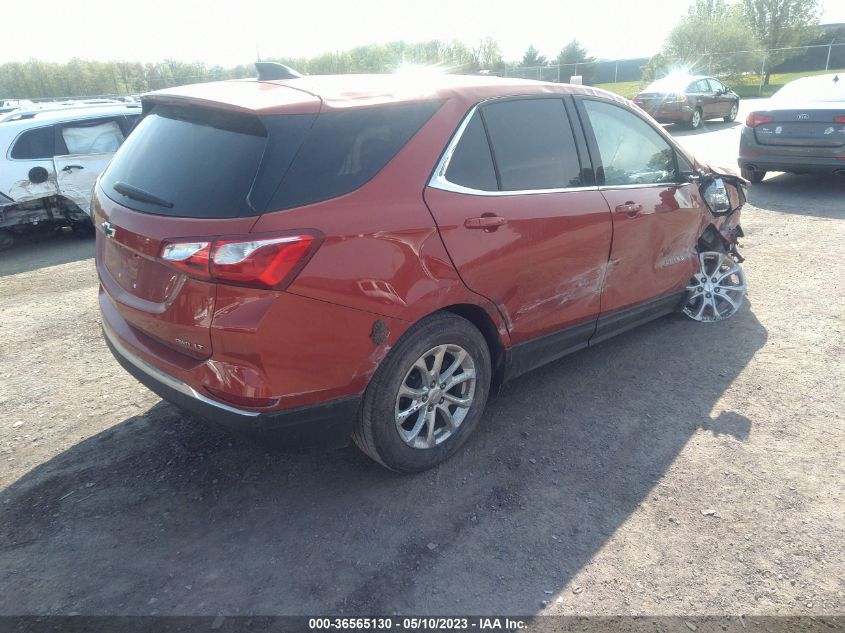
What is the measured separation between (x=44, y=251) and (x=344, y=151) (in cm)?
706

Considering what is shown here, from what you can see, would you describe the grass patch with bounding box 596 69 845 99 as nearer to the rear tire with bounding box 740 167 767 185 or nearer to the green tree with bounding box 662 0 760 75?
the green tree with bounding box 662 0 760 75

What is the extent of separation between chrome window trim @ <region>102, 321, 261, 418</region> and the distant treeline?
33.2m

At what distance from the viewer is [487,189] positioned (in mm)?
3158

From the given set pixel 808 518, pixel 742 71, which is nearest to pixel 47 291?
pixel 808 518

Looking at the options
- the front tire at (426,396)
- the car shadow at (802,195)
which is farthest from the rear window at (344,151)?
the car shadow at (802,195)

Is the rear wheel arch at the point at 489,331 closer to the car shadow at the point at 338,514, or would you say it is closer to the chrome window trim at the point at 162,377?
the car shadow at the point at 338,514

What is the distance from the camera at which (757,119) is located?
9312 mm

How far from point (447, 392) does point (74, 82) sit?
136ft

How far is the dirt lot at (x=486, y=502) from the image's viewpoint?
8.25 feet

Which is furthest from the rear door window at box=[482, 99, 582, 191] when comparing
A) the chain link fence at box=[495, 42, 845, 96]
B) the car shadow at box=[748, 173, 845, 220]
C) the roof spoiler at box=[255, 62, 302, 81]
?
the chain link fence at box=[495, 42, 845, 96]

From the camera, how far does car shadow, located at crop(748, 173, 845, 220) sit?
8398mm

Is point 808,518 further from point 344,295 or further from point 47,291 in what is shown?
point 47,291

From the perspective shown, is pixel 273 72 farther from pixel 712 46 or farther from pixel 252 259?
pixel 712 46

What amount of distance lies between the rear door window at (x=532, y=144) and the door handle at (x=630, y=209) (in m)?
0.37
